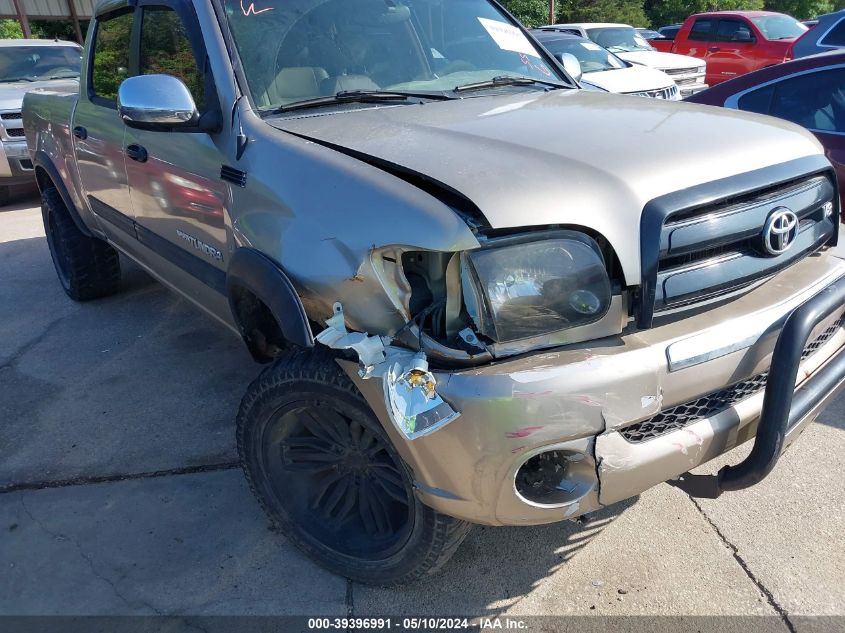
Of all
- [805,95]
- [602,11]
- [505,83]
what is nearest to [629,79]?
[805,95]

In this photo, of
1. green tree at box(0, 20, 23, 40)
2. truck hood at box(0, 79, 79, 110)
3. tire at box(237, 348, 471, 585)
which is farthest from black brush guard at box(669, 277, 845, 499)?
green tree at box(0, 20, 23, 40)

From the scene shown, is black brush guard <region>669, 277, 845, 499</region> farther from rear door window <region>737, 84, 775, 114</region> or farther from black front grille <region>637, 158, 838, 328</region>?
rear door window <region>737, 84, 775, 114</region>

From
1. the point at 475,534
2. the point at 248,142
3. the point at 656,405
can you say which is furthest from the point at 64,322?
the point at 656,405

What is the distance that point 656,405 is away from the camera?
74.0 inches

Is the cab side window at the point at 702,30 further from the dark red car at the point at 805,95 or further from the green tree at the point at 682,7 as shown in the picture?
the green tree at the point at 682,7

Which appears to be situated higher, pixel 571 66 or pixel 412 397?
pixel 571 66

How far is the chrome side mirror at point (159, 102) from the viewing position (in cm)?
259

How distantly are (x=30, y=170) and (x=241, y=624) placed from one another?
26.2 feet

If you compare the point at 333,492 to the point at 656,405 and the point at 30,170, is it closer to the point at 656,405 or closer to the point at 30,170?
the point at 656,405

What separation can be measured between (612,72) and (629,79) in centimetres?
28

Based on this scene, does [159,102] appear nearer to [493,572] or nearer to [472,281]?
[472,281]

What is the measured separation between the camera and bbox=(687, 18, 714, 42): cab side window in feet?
46.1

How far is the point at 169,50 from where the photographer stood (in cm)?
318

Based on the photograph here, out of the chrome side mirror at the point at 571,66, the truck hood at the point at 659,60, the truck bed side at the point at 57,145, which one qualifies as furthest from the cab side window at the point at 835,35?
the truck bed side at the point at 57,145
